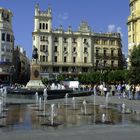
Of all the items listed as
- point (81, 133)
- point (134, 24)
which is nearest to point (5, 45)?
point (134, 24)

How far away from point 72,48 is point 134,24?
38939 mm

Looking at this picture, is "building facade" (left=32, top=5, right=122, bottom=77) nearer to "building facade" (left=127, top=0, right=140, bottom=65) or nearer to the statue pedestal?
"building facade" (left=127, top=0, right=140, bottom=65)

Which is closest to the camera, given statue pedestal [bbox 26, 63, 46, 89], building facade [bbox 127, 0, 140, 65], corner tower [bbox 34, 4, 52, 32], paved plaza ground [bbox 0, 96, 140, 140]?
paved plaza ground [bbox 0, 96, 140, 140]

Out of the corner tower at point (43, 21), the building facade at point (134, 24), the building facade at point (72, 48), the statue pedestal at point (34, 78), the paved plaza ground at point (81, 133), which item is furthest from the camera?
the building facade at point (72, 48)

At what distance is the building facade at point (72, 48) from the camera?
12650cm

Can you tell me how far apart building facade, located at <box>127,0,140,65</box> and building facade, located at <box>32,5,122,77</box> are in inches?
1321

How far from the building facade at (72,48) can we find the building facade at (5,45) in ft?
38.4

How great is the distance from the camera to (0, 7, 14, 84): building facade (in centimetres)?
11038

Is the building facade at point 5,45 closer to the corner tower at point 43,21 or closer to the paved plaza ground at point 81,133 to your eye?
the corner tower at point 43,21

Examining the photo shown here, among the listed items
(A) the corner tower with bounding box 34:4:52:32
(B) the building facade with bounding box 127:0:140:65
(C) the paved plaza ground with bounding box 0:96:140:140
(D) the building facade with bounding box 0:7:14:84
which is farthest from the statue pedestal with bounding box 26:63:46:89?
(A) the corner tower with bounding box 34:4:52:32

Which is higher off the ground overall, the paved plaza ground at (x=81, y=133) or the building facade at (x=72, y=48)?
the building facade at (x=72, y=48)

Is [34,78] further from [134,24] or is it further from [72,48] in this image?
[72,48]

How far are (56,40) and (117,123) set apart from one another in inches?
4316

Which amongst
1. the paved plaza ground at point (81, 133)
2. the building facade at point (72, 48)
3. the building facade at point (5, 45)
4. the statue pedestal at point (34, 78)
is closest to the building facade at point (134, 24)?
the building facade at point (5, 45)
